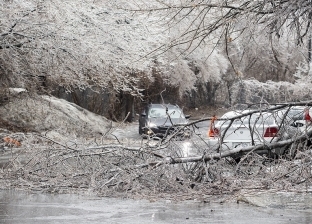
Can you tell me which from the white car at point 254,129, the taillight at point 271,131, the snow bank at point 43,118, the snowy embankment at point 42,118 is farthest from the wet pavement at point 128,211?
the snow bank at point 43,118

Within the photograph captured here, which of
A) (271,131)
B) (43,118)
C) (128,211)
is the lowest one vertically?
(128,211)

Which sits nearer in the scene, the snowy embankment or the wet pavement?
the wet pavement

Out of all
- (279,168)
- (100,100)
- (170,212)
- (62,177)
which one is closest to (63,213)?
(170,212)

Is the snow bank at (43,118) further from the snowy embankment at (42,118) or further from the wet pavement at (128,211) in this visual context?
the wet pavement at (128,211)

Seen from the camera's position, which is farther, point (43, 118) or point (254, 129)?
point (43, 118)

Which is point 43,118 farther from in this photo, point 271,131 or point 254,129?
point 254,129

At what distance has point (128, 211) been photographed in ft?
33.9

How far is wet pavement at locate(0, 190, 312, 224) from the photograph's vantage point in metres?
9.55

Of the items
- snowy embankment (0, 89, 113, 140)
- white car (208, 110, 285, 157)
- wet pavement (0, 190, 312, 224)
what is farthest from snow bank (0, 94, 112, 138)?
wet pavement (0, 190, 312, 224)

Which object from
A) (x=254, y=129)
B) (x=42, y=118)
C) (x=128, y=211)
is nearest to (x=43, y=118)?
(x=42, y=118)

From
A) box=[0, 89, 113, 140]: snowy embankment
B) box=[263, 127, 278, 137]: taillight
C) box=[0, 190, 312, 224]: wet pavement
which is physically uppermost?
box=[0, 89, 113, 140]: snowy embankment

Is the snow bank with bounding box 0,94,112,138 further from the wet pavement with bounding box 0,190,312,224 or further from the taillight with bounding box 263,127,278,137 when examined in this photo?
the wet pavement with bounding box 0,190,312,224

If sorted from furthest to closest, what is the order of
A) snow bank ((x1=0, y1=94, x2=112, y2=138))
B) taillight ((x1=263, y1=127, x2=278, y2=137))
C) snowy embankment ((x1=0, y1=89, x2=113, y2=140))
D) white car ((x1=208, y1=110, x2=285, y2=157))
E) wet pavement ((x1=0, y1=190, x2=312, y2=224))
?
snow bank ((x1=0, y1=94, x2=112, y2=138)) → snowy embankment ((x1=0, y1=89, x2=113, y2=140)) → taillight ((x1=263, y1=127, x2=278, y2=137)) → white car ((x1=208, y1=110, x2=285, y2=157)) → wet pavement ((x1=0, y1=190, x2=312, y2=224))

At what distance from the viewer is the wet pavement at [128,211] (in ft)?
31.3
